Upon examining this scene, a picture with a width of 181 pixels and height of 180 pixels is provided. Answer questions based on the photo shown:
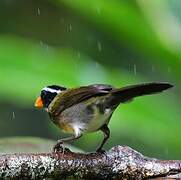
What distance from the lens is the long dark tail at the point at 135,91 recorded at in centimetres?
266

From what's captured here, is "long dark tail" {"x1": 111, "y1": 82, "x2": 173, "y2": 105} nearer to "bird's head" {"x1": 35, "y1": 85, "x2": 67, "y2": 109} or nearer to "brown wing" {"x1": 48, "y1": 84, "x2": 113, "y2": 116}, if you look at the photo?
"brown wing" {"x1": 48, "y1": 84, "x2": 113, "y2": 116}

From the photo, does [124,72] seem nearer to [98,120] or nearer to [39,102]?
[39,102]

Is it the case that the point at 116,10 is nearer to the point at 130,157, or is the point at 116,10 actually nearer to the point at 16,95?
the point at 16,95

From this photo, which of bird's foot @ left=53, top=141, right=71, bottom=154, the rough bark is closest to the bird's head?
bird's foot @ left=53, top=141, right=71, bottom=154

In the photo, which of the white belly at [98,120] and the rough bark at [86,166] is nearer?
the rough bark at [86,166]

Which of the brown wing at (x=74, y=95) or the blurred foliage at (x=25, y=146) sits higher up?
the brown wing at (x=74, y=95)

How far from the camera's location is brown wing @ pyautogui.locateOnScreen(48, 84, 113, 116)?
2.95 meters

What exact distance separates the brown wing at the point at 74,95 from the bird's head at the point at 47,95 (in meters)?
0.06

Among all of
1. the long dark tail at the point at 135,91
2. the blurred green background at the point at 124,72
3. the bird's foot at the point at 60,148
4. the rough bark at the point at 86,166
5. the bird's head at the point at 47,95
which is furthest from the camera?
the bird's head at the point at 47,95

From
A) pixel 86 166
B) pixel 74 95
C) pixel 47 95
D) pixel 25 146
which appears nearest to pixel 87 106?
pixel 74 95

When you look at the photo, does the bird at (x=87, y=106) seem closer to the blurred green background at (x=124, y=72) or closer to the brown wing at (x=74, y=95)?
the brown wing at (x=74, y=95)

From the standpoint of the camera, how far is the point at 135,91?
9.41 ft

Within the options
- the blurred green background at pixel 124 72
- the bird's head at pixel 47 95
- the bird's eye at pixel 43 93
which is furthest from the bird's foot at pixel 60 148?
the bird's eye at pixel 43 93

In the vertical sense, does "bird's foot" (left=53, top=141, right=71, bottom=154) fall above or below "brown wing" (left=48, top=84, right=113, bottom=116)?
below
